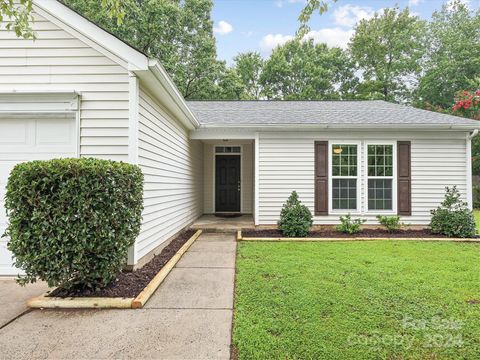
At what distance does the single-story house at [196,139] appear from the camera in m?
3.78

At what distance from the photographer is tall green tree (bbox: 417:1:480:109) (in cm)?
1967

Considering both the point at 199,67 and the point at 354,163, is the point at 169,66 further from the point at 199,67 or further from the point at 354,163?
the point at 354,163

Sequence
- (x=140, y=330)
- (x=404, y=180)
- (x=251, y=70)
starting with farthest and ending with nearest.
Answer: (x=251, y=70) < (x=404, y=180) < (x=140, y=330)

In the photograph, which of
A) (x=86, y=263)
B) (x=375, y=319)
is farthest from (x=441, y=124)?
(x=86, y=263)

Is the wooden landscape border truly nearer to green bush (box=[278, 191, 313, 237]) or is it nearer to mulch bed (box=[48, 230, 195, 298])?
mulch bed (box=[48, 230, 195, 298])

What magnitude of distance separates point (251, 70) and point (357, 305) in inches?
981

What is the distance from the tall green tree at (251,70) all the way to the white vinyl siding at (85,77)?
71.9ft

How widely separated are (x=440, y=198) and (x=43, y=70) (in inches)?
339

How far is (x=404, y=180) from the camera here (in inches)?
278

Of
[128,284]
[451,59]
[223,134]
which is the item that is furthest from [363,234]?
[451,59]

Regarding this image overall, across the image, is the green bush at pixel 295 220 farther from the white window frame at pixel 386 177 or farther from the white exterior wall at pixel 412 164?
the white window frame at pixel 386 177

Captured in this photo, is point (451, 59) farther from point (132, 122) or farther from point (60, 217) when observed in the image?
point (60, 217)

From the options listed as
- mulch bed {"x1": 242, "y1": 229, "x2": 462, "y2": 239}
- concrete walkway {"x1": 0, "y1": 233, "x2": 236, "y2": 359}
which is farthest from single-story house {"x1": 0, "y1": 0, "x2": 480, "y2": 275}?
concrete walkway {"x1": 0, "y1": 233, "x2": 236, "y2": 359}

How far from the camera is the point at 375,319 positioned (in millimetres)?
2621
